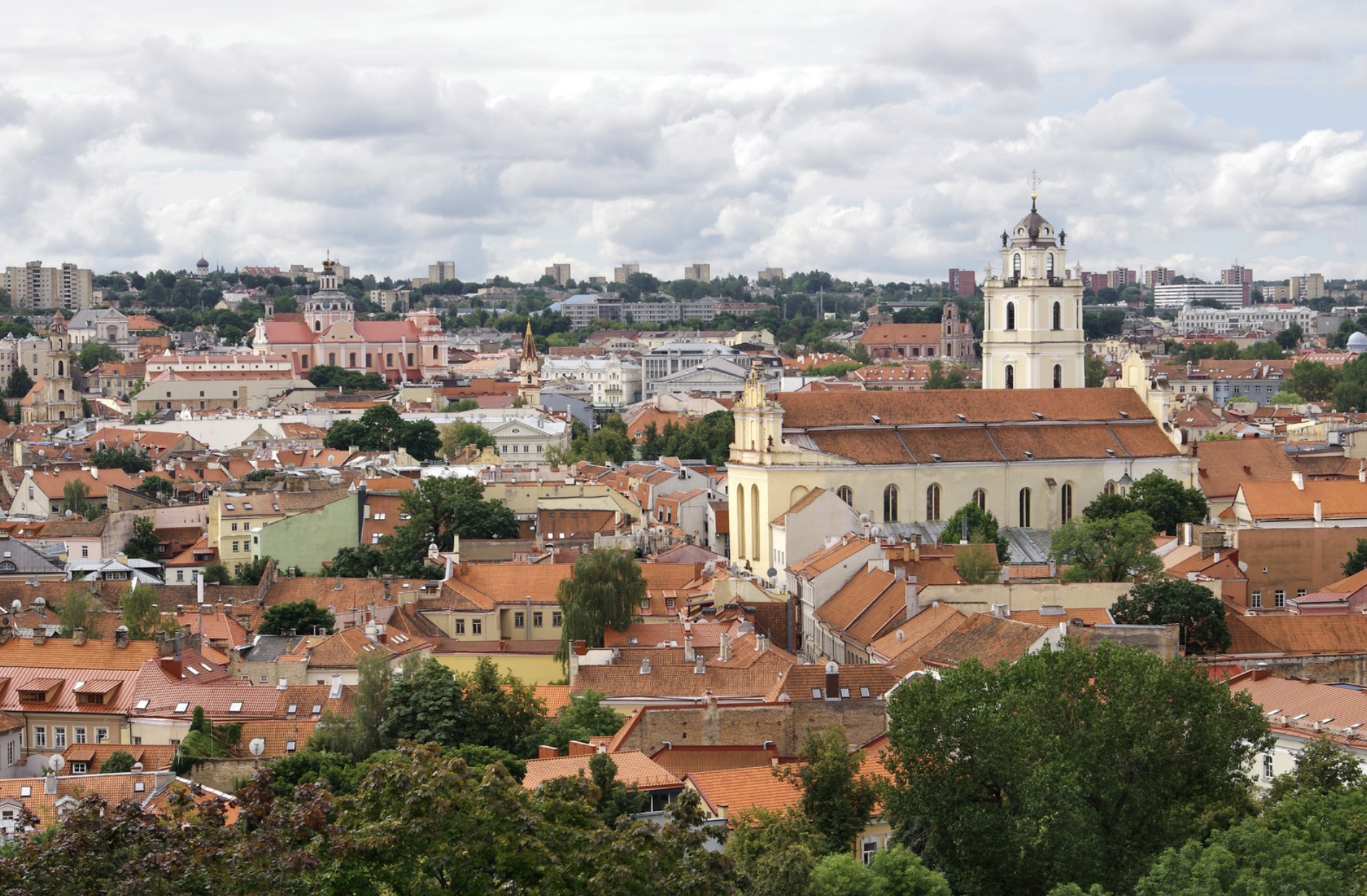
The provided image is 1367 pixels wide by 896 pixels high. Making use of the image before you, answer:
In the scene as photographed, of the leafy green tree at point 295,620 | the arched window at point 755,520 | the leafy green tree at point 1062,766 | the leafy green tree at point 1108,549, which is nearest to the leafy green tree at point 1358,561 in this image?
the leafy green tree at point 1108,549

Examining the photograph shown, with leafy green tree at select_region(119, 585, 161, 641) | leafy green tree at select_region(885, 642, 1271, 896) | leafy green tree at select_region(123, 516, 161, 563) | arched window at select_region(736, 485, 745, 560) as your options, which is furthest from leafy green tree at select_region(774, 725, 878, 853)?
leafy green tree at select_region(123, 516, 161, 563)

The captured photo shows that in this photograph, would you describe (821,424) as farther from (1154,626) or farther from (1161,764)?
(1161,764)

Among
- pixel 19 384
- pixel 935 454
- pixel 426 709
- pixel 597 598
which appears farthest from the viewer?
pixel 19 384

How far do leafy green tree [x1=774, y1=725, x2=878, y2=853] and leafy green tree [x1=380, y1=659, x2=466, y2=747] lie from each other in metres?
6.81

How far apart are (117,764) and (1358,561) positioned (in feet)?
107

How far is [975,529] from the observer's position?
187 feet

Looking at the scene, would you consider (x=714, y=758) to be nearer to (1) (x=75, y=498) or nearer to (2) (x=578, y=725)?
(2) (x=578, y=725)

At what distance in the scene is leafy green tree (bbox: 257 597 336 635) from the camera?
4638 cm

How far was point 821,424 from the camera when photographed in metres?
60.1

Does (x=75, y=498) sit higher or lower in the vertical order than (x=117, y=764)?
higher

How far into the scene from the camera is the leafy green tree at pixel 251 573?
5784cm

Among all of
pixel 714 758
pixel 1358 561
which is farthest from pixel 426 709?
pixel 1358 561

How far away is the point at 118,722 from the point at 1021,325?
149ft

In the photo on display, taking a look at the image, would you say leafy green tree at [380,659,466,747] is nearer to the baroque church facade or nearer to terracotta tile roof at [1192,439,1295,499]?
the baroque church facade
